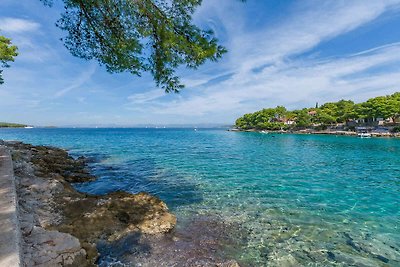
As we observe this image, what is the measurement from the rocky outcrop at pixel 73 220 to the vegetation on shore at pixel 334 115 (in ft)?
328

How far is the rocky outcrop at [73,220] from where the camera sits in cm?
612

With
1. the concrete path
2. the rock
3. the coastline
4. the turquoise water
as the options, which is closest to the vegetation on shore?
the turquoise water

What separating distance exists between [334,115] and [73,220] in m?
127

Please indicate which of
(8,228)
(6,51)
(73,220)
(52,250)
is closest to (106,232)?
(73,220)

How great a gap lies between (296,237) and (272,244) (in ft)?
3.95

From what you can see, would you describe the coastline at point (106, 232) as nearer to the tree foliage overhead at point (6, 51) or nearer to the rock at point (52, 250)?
the rock at point (52, 250)

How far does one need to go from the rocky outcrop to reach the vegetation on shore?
328ft

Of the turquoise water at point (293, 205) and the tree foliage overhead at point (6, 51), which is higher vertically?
the tree foliage overhead at point (6, 51)

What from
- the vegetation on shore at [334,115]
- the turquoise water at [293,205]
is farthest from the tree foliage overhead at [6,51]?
the vegetation on shore at [334,115]

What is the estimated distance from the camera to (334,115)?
4486 inches

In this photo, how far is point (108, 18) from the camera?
873cm

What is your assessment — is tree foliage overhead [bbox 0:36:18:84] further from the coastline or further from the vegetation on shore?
the vegetation on shore

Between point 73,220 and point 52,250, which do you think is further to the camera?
point 73,220

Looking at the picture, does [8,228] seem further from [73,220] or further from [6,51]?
[6,51]
